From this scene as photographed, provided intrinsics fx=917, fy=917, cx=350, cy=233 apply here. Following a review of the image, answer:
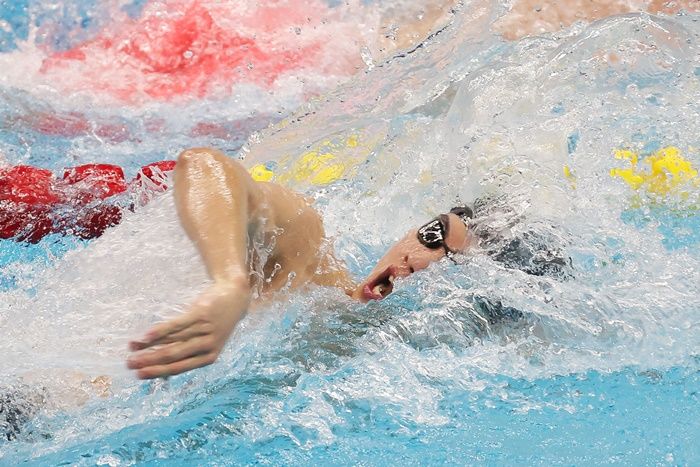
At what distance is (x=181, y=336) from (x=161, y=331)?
0.09 feet

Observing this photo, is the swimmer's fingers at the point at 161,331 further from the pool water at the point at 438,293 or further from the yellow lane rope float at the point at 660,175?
the yellow lane rope float at the point at 660,175

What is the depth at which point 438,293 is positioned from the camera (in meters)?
1.91

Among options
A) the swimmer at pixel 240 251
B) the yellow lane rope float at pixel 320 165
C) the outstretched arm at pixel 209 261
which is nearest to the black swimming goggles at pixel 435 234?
the swimmer at pixel 240 251

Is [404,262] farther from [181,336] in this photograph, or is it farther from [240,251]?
[181,336]

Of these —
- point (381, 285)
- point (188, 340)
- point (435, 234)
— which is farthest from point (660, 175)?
point (188, 340)

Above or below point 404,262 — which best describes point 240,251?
above

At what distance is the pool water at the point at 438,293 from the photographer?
160 centimetres

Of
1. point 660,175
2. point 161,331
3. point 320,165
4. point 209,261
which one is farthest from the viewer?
point 320,165

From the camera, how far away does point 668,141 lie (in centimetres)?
273

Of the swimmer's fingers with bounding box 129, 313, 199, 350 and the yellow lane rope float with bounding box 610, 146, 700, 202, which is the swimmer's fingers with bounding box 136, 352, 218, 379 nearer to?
the swimmer's fingers with bounding box 129, 313, 199, 350

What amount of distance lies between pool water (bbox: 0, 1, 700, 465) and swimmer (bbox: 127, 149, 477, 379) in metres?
0.05

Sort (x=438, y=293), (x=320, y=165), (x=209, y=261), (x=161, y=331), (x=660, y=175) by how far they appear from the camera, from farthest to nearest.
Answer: (x=320, y=165) → (x=660, y=175) → (x=438, y=293) → (x=209, y=261) → (x=161, y=331)

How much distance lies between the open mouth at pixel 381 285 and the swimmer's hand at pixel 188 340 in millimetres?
718

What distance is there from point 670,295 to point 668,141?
3.02ft
